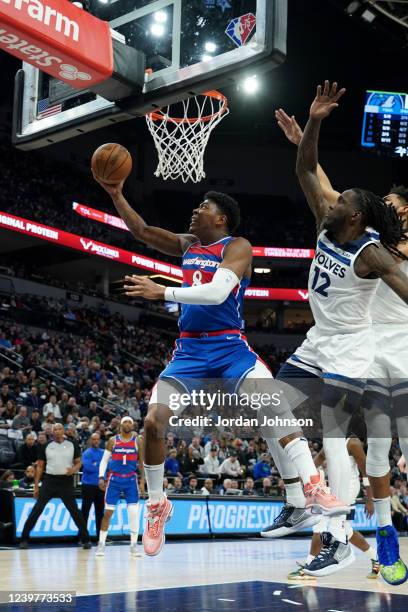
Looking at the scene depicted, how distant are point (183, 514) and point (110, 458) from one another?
10.9 ft

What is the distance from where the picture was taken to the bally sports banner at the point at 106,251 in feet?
84.8

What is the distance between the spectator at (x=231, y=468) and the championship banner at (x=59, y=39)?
475 inches

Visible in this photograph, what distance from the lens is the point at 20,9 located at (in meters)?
5.21

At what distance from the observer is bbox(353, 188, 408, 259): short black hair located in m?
4.96

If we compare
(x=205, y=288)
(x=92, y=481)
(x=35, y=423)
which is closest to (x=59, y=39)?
(x=205, y=288)

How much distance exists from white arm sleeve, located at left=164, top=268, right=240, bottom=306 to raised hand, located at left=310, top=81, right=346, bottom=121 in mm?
1340

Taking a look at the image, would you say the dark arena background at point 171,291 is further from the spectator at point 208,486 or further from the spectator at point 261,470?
the spectator at point 261,470

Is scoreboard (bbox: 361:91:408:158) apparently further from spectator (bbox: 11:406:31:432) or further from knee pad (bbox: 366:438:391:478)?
knee pad (bbox: 366:438:391:478)

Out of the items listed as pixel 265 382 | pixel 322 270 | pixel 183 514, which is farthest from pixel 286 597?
pixel 183 514

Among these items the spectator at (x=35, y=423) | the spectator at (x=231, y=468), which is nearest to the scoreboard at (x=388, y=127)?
the spectator at (x=231, y=468)

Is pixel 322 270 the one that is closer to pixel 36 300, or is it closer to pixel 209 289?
pixel 209 289

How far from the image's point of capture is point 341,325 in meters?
4.90

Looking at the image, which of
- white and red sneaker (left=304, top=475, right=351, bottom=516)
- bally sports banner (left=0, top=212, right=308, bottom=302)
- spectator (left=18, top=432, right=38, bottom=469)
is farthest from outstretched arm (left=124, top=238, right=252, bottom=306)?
bally sports banner (left=0, top=212, right=308, bottom=302)

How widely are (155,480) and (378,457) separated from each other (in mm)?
1508
